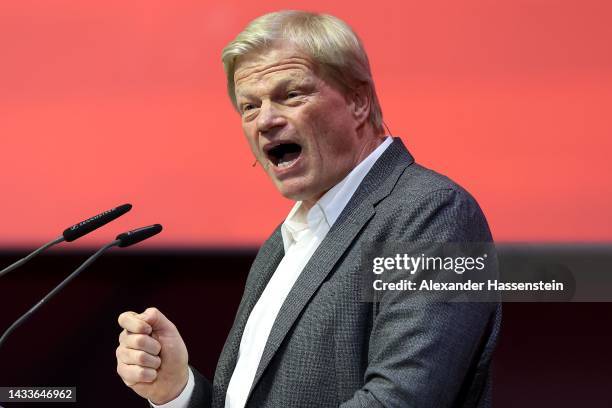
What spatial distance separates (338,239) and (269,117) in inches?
11.3

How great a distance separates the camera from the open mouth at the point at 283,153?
1.64 metres

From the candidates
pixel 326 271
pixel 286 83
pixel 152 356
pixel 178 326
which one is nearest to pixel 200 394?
pixel 152 356

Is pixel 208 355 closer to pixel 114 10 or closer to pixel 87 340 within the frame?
pixel 87 340

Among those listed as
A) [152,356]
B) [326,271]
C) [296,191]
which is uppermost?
[296,191]

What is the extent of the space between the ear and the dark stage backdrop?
0.76 metres

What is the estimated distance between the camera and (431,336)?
1.26 metres

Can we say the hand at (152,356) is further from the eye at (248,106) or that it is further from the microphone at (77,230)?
the eye at (248,106)

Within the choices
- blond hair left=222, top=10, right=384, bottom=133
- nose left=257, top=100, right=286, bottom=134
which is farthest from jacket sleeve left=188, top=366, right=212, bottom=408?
blond hair left=222, top=10, right=384, bottom=133

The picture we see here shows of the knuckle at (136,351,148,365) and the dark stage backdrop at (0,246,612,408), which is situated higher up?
the knuckle at (136,351,148,365)

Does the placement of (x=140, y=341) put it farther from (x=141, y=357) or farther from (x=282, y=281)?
(x=282, y=281)

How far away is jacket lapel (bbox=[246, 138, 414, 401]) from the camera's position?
1414 millimetres

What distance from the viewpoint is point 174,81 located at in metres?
2.38

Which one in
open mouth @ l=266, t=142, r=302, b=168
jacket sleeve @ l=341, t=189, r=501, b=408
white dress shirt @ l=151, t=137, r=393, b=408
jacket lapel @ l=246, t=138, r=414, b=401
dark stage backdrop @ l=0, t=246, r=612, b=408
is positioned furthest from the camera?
dark stage backdrop @ l=0, t=246, r=612, b=408

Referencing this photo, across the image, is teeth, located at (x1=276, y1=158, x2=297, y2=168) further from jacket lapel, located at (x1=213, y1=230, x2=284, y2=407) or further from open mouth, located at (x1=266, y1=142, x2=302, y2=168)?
jacket lapel, located at (x1=213, y1=230, x2=284, y2=407)
